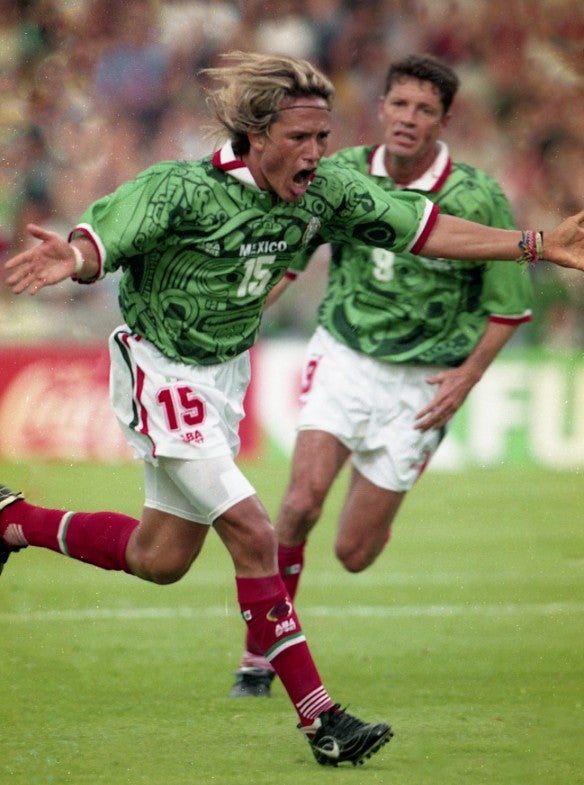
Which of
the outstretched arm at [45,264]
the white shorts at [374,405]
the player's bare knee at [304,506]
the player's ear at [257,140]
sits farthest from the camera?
the white shorts at [374,405]

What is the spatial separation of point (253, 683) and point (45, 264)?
219cm

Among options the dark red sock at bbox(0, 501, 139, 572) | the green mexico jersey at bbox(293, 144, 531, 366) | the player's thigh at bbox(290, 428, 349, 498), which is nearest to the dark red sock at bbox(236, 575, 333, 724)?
the dark red sock at bbox(0, 501, 139, 572)

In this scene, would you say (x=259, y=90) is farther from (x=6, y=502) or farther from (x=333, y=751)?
(x=333, y=751)

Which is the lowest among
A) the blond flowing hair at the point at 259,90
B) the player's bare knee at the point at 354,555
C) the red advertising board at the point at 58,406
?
the red advertising board at the point at 58,406

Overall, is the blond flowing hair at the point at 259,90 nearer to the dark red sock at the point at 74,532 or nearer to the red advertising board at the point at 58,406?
the dark red sock at the point at 74,532

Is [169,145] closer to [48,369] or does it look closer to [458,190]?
[48,369]

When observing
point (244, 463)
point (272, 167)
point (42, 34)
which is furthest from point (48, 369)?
point (272, 167)

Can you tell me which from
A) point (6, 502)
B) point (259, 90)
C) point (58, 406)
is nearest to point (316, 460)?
point (6, 502)

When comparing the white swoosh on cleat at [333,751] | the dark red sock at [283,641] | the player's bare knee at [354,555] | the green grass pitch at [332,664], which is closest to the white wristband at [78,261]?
the dark red sock at [283,641]

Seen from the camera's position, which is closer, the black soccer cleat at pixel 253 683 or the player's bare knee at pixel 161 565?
the player's bare knee at pixel 161 565

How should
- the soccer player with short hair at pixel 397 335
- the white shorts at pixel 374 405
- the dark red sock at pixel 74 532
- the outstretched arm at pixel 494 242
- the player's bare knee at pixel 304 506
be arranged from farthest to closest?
1. the white shorts at pixel 374 405
2. the soccer player with short hair at pixel 397 335
3. the player's bare knee at pixel 304 506
4. the dark red sock at pixel 74 532
5. the outstretched arm at pixel 494 242

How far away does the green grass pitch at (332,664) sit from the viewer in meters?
4.44

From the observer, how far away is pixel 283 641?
4480mm

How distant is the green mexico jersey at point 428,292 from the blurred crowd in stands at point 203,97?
671 cm
